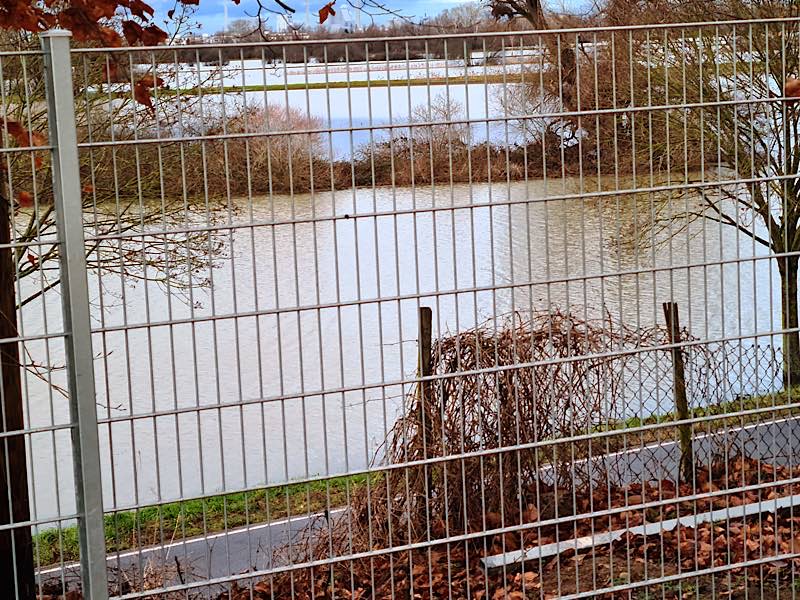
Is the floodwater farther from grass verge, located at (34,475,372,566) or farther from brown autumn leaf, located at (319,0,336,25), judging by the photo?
brown autumn leaf, located at (319,0,336,25)

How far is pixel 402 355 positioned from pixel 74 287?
1.03 meters

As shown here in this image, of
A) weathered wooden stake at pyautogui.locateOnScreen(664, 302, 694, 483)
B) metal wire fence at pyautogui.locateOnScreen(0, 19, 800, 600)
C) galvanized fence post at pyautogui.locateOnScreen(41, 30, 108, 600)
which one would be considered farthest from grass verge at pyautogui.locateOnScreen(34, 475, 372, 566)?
galvanized fence post at pyautogui.locateOnScreen(41, 30, 108, 600)

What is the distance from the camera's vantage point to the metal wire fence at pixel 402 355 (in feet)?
10.9

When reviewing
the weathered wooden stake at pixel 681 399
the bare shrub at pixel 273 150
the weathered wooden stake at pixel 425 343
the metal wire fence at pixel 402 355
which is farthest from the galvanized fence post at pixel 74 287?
the weathered wooden stake at pixel 681 399

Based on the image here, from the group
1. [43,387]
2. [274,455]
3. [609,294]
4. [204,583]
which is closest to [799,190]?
[609,294]

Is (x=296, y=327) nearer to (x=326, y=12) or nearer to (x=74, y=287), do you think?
(x=326, y=12)

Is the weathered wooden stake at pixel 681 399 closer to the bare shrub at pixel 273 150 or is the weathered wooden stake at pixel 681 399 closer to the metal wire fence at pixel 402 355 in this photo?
the metal wire fence at pixel 402 355

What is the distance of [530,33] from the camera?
11.2 ft

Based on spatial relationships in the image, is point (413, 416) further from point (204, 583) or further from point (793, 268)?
point (793, 268)

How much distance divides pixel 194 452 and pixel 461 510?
3.41 metres

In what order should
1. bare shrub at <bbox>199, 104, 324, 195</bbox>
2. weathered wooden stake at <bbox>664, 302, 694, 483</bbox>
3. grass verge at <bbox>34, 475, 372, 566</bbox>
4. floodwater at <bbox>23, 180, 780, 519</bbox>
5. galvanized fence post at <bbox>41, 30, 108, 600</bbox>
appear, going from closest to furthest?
galvanized fence post at <bbox>41, 30, 108, 600</bbox>
bare shrub at <bbox>199, 104, 324, 195</bbox>
weathered wooden stake at <bbox>664, 302, 694, 483</bbox>
grass verge at <bbox>34, 475, 372, 566</bbox>
floodwater at <bbox>23, 180, 780, 519</bbox>

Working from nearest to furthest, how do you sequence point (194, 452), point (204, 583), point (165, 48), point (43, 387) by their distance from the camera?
point (165, 48)
point (204, 583)
point (194, 452)
point (43, 387)

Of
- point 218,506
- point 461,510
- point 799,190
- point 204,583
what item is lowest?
point 218,506

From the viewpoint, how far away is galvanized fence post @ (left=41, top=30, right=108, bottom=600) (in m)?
3.13
